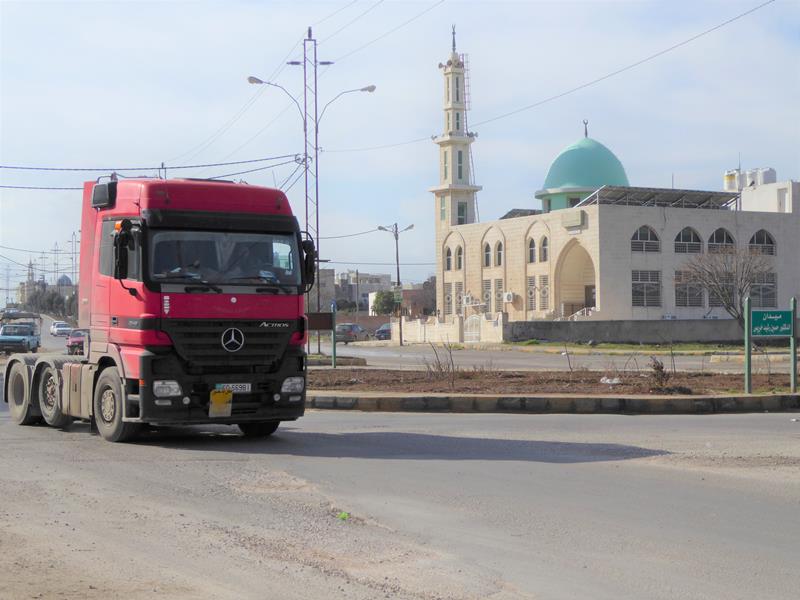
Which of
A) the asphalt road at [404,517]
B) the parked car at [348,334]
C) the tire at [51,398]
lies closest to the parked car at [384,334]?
the parked car at [348,334]

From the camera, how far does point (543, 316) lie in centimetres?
7112

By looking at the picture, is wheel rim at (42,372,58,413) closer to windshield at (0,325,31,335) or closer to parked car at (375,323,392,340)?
windshield at (0,325,31,335)

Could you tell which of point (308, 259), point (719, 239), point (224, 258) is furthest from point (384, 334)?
point (224, 258)

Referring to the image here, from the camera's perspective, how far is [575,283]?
237 feet

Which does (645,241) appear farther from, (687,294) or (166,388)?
(166,388)

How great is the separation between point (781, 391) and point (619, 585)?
14286 mm

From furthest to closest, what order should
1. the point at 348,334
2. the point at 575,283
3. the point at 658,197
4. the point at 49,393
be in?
the point at 348,334 < the point at 575,283 < the point at 658,197 < the point at 49,393

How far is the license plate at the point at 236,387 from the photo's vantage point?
12.7m

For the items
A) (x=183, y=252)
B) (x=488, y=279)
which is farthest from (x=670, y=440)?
(x=488, y=279)

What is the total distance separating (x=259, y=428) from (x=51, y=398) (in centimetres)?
355

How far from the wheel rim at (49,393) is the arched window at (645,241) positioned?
2174 inches

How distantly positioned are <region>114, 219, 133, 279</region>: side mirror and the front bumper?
1.14m

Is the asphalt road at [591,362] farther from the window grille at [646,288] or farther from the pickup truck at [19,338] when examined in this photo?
the window grille at [646,288]

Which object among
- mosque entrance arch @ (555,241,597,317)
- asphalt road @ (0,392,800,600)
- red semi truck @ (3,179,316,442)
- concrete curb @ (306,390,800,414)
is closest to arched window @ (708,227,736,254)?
mosque entrance arch @ (555,241,597,317)
